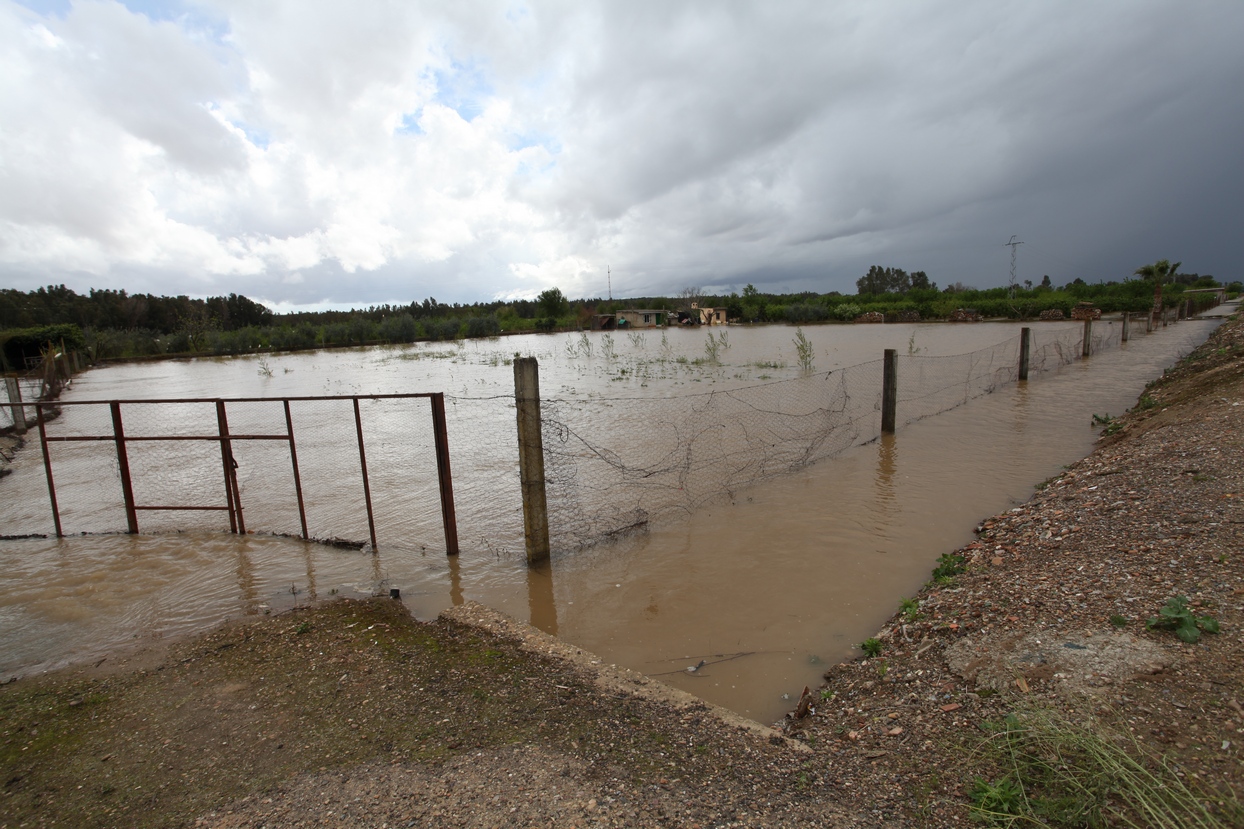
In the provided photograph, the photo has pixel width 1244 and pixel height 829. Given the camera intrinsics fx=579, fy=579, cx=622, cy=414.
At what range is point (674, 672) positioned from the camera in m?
4.11

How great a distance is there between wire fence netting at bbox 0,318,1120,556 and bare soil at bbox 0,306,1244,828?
8.32ft

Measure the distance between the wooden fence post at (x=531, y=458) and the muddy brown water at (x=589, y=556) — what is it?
32 centimetres

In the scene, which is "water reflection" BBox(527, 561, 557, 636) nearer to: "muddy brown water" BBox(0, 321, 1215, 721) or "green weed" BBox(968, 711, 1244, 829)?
"muddy brown water" BBox(0, 321, 1215, 721)

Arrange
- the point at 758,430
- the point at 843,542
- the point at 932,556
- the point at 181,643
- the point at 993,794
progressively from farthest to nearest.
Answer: the point at 758,430
the point at 843,542
the point at 932,556
the point at 181,643
the point at 993,794

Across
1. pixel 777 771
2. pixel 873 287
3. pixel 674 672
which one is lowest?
pixel 674 672

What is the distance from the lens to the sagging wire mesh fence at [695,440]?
6965mm

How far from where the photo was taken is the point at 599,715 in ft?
Answer: 10.7

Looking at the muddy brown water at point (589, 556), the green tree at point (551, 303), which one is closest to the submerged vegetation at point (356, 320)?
the green tree at point (551, 303)

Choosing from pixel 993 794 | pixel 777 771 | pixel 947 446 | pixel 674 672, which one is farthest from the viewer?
pixel 947 446

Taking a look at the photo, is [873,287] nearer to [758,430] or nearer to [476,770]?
[758,430]

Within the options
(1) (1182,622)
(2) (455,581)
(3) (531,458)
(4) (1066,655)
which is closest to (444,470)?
(3) (531,458)

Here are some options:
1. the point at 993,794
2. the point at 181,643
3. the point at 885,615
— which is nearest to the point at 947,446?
the point at 885,615

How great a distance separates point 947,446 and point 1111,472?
11.9 feet

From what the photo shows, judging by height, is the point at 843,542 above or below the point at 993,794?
below
